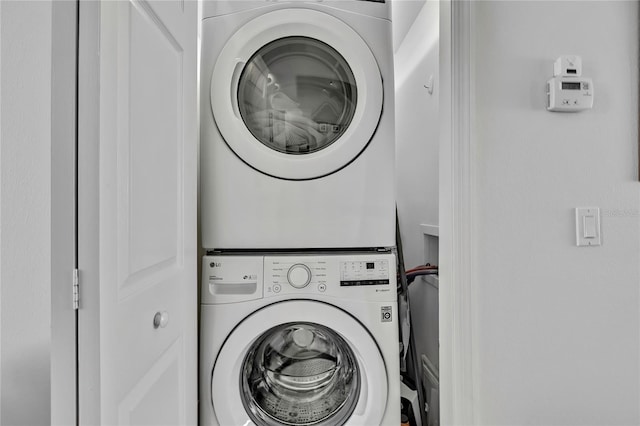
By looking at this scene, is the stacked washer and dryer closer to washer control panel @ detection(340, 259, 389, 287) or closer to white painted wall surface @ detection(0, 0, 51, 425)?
washer control panel @ detection(340, 259, 389, 287)

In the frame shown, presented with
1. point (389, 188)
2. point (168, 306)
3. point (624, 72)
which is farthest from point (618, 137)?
point (168, 306)

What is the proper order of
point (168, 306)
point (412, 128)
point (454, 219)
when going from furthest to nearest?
point (412, 128)
point (454, 219)
point (168, 306)

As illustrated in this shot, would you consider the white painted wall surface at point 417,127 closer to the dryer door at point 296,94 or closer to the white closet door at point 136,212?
the dryer door at point 296,94

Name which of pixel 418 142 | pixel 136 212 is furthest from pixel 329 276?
pixel 418 142

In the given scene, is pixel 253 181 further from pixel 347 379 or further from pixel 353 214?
pixel 347 379

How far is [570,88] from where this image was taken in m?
1.12

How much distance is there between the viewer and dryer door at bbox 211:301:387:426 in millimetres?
1127

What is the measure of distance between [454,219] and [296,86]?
0.66m

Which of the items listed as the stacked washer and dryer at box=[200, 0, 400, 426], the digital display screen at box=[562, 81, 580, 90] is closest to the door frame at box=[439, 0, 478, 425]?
the stacked washer and dryer at box=[200, 0, 400, 426]

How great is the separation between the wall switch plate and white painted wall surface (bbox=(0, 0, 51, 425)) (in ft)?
4.39

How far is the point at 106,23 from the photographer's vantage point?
63 cm

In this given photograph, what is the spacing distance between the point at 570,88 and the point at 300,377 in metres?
1.25

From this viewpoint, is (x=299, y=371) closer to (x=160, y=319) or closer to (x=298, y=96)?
(x=160, y=319)

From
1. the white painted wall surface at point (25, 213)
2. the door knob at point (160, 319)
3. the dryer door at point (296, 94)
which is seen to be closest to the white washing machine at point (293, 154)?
the dryer door at point (296, 94)
